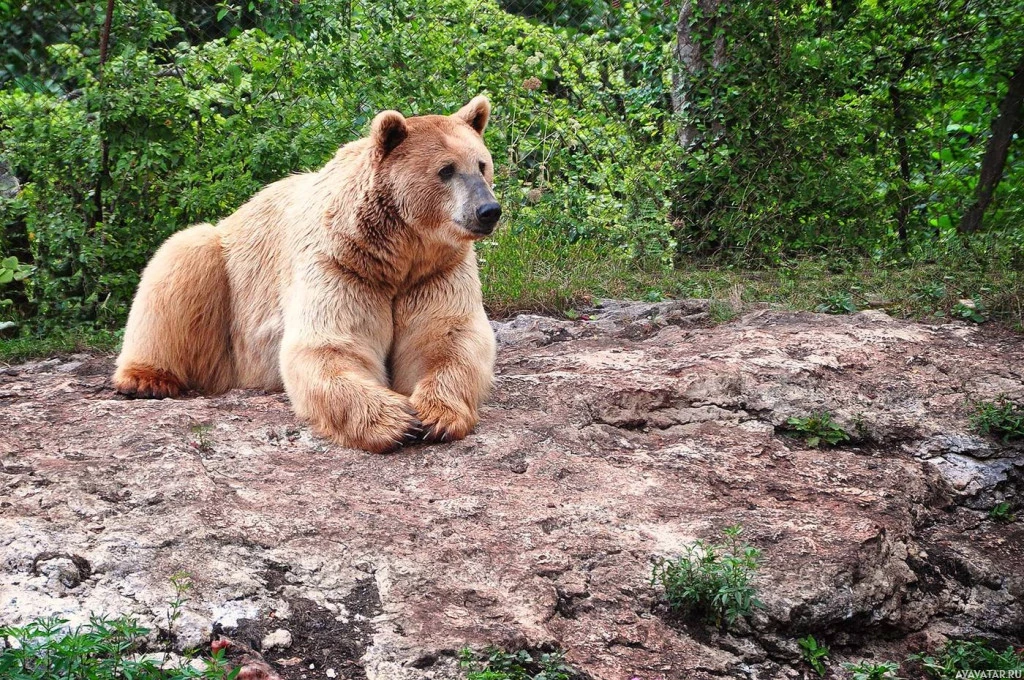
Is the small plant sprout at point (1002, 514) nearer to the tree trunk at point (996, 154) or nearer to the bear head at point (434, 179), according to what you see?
the bear head at point (434, 179)

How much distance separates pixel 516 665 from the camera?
2.84 metres

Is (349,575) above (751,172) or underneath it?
underneath

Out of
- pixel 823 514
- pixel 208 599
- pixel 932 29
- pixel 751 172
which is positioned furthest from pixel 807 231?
pixel 208 599

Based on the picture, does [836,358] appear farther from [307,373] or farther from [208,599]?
→ [208,599]

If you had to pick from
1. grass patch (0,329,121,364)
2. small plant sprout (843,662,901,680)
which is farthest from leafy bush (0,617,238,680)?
grass patch (0,329,121,364)

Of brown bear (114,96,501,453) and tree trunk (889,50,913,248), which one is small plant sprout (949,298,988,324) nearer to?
tree trunk (889,50,913,248)

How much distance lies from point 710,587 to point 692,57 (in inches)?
247

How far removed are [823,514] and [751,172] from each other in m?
4.99

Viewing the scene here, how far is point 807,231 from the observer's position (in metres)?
8.19

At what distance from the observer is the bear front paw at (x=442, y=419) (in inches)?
168

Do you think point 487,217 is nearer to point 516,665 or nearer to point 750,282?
point 516,665

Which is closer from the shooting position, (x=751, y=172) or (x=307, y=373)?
(x=307, y=373)

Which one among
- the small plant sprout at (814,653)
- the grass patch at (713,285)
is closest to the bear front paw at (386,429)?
the small plant sprout at (814,653)

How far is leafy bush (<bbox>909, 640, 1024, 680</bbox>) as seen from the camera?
318 centimetres
